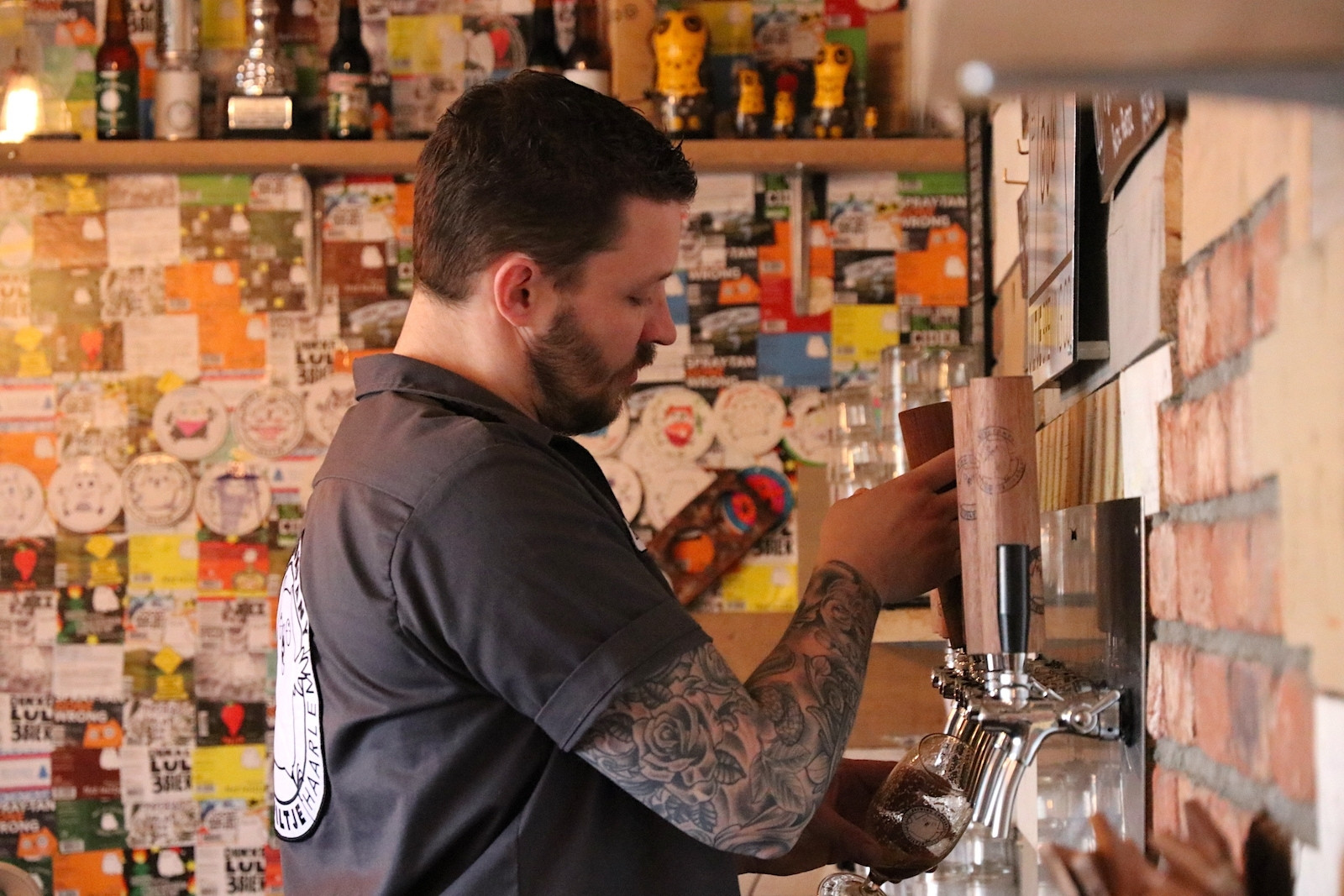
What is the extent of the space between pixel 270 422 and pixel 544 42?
2.87ft

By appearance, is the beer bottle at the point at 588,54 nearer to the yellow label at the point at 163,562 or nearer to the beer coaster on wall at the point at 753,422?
the beer coaster on wall at the point at 753,422

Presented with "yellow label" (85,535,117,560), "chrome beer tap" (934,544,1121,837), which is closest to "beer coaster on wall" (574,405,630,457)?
"yellow label" (85,535,117,560)

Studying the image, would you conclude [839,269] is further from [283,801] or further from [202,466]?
[283,801]

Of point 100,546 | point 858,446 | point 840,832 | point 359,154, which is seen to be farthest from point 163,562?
point 840,832

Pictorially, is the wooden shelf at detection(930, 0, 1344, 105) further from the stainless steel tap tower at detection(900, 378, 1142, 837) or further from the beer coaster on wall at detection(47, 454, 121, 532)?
the beer coaster on wall at detection(47, 454, 121, 532)

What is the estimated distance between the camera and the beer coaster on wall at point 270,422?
251cm

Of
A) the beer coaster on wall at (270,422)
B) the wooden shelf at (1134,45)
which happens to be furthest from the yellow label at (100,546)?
the wooden shelf at (1134,45)

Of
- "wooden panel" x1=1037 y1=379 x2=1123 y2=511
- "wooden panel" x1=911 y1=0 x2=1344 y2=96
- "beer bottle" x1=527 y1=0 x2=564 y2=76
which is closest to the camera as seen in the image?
"wooden panel" x1=911 y1=0 x2=1344 y2=96

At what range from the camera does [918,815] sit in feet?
3.20

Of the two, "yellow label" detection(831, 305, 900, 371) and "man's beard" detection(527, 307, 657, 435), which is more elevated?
"yellow label" detection(831, 305, 900, 371)

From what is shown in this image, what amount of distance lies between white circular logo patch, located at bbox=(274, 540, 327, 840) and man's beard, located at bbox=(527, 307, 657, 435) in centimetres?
22

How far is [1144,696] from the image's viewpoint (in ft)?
2.82

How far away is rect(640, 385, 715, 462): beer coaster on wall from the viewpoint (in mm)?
2502

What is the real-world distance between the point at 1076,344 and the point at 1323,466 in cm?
52
